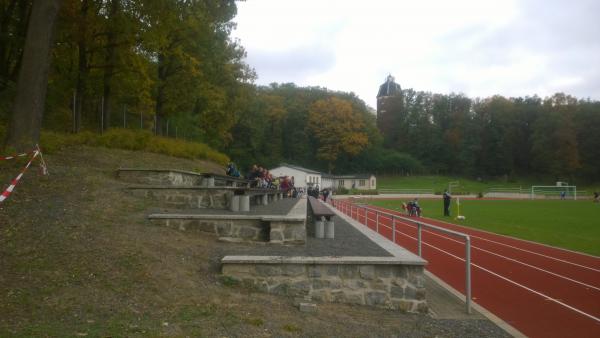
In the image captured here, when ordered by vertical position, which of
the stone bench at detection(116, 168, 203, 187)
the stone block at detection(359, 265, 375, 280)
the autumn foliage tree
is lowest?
the stone block at detection(359, 265, 375, 280)

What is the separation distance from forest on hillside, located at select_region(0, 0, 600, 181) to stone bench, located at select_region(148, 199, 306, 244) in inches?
224

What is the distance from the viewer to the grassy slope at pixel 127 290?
430 cm

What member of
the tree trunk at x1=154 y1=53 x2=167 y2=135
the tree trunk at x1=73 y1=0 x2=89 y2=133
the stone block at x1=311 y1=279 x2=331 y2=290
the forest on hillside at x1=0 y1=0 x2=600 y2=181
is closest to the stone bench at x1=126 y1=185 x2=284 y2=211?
the forest on hillside at x1=0 y1=0 x2=600 y2=181

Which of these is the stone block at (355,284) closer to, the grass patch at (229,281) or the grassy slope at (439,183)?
the grass patch at (229,281)

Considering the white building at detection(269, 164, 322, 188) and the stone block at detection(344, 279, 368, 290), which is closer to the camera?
the stone block at detection(344, 279, 368, 290)

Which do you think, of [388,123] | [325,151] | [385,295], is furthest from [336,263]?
[388,123]

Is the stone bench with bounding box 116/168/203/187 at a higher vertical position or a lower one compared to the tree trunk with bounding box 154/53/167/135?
lower

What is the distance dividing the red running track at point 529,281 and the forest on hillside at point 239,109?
10457 millimetres

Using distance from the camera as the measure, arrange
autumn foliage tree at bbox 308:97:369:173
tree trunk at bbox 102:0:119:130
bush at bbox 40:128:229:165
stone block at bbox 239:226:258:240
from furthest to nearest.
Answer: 1. autumn foliage tree at bbox 308:97:369:173
2. tree trunk at bbox 102:0:119:130
3. bush at bbox 40:128:229:165
4. stone block at bbox 239:226:258:240

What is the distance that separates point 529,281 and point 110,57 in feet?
54.6

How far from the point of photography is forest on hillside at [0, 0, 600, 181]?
16.3 meters

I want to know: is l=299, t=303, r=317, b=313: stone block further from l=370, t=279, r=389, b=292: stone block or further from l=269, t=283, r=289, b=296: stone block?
l=370, t=279, r=389, b=292: stone block

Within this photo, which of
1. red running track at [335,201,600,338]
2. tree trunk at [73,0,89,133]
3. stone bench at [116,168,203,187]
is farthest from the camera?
tree trunk at [73,0,89,133]

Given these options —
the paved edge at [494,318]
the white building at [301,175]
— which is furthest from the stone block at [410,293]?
the white building at [301,175]
